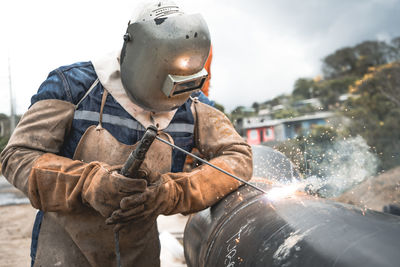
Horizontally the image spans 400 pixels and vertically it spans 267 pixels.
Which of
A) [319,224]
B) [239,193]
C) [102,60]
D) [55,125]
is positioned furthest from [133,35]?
[319,224]

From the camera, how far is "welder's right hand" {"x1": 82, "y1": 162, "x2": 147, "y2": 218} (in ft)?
4.38

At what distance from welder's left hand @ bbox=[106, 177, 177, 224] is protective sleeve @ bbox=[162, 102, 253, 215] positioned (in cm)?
2

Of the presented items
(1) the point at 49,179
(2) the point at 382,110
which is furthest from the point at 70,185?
(2) the point at 382,110

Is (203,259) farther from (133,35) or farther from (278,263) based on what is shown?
(133,35)

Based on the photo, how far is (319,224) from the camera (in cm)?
126

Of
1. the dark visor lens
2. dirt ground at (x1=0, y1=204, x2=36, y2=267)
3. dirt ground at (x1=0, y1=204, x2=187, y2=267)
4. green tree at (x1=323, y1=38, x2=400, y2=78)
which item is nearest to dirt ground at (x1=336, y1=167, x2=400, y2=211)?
dirt ground at (x1=0, y1=204, x2=187, y2=267)

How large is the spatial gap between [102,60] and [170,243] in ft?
7.98

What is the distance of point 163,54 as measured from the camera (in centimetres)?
153

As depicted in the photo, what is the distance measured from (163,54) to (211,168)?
2.09 feet

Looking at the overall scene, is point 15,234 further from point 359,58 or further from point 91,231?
point 359,58

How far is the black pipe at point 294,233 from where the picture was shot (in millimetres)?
1056

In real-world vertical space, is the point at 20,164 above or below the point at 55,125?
below

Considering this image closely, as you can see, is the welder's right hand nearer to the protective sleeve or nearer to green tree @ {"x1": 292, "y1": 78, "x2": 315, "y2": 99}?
the protective sleeve

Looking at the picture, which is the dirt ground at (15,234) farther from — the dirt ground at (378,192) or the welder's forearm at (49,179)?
the dirt ground at (378,192)
